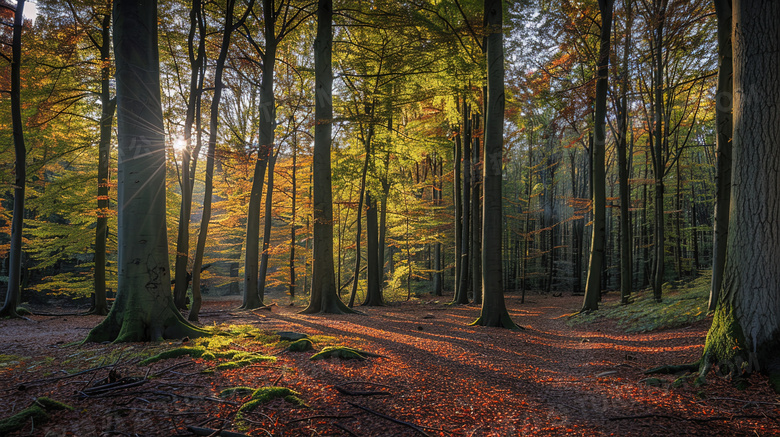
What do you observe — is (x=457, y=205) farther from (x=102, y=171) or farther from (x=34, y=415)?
(x=34, y=415)

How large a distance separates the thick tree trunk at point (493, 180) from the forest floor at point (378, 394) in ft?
10.1

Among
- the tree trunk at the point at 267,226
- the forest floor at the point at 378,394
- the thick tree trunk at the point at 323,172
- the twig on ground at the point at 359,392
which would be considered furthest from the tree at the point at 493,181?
the tree trunk at the point at 267,226

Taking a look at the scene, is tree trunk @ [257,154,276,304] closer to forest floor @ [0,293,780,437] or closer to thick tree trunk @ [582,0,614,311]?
forest floor @ [0,293,780,437]

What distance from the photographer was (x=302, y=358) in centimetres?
427

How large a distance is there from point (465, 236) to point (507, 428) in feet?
39.4

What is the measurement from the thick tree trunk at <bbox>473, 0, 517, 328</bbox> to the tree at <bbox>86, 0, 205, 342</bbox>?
617cm

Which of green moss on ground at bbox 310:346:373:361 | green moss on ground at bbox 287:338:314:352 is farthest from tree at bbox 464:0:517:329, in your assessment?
green moss on ground at bbox 287:338:314:352

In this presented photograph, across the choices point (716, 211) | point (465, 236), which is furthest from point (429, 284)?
point (716, 211)

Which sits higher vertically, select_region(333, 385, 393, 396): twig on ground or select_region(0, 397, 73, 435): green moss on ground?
select_region(0, 397, 73, 435): green moss on ground

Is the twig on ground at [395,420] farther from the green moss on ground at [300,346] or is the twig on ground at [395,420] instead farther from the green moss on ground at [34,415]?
the green moss on ground at [34,415]

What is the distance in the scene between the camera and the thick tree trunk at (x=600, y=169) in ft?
33.1

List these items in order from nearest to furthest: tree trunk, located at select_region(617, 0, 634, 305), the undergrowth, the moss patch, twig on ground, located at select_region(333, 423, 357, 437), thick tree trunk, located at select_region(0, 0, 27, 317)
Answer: twig on ground, located at select_region(333, 423, 357, 437), the moss patch, the undergrowth, thick tree trunk, located at select_region(0, 0, 27, 317), tree trunk, located at select_region(617, 0, 634, 305)

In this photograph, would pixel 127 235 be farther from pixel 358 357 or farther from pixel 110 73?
pixel 110 73

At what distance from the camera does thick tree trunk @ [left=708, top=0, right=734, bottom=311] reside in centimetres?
671
